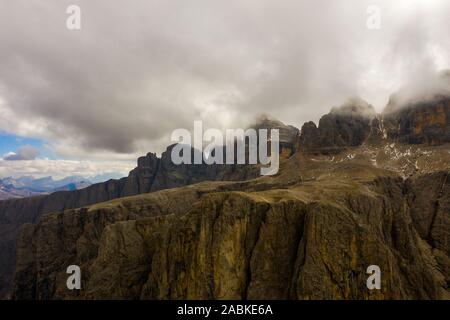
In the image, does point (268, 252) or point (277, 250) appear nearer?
point (268, 252)

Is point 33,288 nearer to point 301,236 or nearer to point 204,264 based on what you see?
point 204,264

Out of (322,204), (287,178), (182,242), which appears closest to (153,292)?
(182,242)

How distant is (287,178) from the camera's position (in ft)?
552

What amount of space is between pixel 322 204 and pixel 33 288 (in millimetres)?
128270

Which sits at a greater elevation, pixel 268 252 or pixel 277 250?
pixel 277 250

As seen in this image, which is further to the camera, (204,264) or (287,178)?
(287,178)

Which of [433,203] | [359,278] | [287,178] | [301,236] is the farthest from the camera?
[287,178]

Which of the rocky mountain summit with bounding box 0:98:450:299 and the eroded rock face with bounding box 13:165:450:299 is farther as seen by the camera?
the rocky mountain summit with bounding box 0:98:450:299

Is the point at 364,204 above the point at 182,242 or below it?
above

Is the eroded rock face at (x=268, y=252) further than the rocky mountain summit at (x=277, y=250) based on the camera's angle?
No
